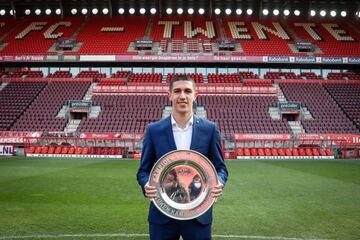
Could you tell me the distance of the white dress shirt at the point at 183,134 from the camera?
130 inches

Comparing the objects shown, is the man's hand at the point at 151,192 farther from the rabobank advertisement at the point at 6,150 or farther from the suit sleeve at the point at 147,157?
the rabobank advertisement at the point at 6,150

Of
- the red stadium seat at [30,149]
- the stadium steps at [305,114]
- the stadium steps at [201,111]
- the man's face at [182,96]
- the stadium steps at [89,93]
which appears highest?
the man's face at [182,96]

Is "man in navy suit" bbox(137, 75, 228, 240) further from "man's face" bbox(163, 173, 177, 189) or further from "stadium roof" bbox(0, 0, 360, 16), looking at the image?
"stadium roof" bbox(0, 0, 360, 16)

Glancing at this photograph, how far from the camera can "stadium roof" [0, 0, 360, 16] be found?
48562 mm

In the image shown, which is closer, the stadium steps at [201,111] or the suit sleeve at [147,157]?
the suit sleeve at [147,157]

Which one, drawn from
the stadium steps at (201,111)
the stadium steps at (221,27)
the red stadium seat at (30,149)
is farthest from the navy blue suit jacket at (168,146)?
the stadium steps at (221,27)

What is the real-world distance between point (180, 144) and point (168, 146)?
0.41 ft

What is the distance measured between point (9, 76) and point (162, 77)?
17986 millimetres

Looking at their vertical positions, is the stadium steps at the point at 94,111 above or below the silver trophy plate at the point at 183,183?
below

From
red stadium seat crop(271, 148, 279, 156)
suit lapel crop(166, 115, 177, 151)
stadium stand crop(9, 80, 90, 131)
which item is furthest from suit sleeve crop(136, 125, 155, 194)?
stadium stand crop(9, 80, 90, 131)

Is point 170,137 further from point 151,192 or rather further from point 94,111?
point 94,111

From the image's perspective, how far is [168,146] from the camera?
326 centimetres

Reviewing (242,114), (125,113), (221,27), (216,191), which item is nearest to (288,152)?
(242,114)

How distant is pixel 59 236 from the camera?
5910mm
